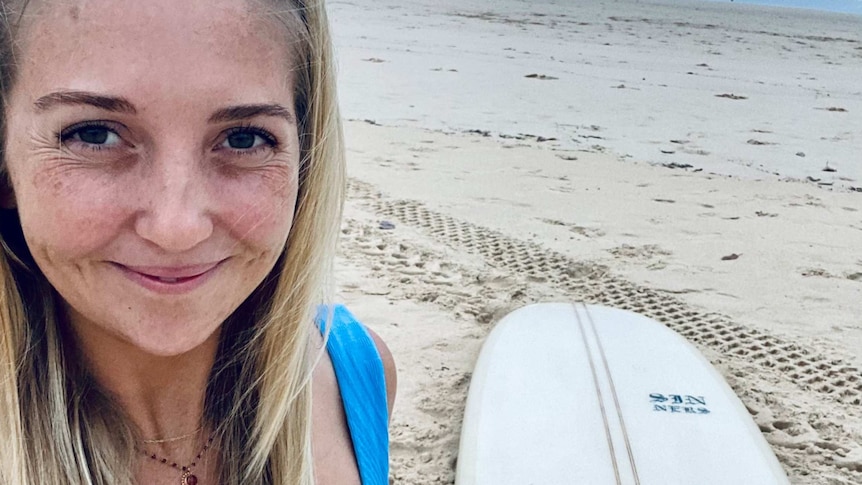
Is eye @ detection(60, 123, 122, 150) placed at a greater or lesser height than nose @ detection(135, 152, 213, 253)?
greater

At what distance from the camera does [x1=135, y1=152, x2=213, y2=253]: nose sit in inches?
35.0

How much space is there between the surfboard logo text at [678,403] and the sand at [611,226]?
275 millimetres

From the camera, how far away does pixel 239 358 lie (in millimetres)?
1225

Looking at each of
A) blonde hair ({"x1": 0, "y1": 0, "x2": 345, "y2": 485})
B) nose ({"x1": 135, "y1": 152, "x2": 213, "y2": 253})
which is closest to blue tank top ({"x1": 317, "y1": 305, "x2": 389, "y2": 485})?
blonde hair ({"x1": 0, "y1": 0, "x2": 345, "y2": 485})

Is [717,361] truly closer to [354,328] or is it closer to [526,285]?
[526,285]

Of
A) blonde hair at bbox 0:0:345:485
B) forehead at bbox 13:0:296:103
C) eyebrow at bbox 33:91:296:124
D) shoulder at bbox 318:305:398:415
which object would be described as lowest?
shoulder at bbox 318:305:398:415

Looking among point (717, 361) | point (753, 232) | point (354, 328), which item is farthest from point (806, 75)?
point (354, 328)

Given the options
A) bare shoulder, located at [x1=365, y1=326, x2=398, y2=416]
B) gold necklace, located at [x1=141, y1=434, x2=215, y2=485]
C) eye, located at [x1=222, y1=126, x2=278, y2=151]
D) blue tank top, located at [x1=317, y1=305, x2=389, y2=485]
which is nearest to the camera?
eye, located at [x1=222, y1=126, x2=278, y2=151]

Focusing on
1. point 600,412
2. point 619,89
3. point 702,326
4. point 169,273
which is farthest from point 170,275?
point 619,89

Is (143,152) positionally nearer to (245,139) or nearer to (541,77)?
(245,139)

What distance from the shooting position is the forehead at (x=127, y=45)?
85 centimetres

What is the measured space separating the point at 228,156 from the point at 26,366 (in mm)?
371

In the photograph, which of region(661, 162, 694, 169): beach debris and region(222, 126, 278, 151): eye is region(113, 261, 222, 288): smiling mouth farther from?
region(661, 162, 694, 169): beach debris

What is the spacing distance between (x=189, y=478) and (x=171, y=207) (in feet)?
1.56
